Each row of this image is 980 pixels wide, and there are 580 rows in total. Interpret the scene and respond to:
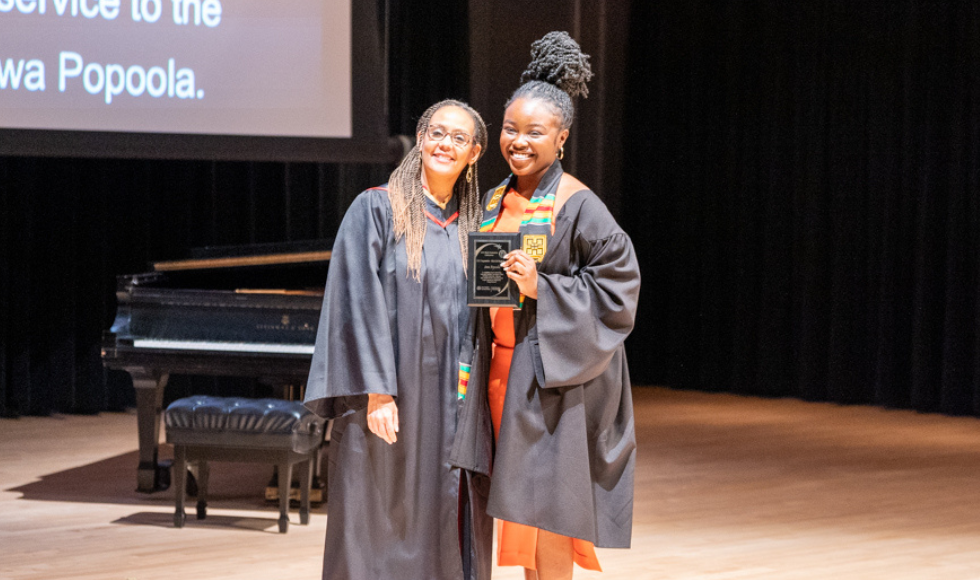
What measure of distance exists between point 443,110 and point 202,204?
16.7 feet

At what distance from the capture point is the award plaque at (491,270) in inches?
94.3

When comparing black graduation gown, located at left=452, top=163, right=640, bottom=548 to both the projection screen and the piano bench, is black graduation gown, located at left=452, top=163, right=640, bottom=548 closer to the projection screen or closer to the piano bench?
the piano bench

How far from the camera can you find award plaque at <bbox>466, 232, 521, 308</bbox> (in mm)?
2395

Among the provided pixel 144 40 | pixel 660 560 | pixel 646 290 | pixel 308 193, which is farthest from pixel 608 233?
pixel 646 290

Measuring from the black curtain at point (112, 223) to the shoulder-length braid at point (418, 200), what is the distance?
186 inches

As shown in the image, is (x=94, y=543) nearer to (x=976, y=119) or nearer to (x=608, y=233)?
(x=608, y=233)

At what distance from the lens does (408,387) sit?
8.87 ft

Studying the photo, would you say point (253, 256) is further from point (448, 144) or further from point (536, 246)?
point (536, 246)

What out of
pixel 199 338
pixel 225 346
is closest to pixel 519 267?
pixel 225 346

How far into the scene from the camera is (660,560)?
12.8 feet

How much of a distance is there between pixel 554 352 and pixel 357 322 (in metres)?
0.52

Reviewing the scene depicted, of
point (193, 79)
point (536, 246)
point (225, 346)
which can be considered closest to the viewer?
point (536, 246)

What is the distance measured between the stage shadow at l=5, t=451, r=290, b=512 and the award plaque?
2.50m

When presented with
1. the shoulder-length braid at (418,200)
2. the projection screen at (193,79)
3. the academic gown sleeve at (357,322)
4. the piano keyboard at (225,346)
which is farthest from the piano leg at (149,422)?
the shoulder-length braid at (418,200)
